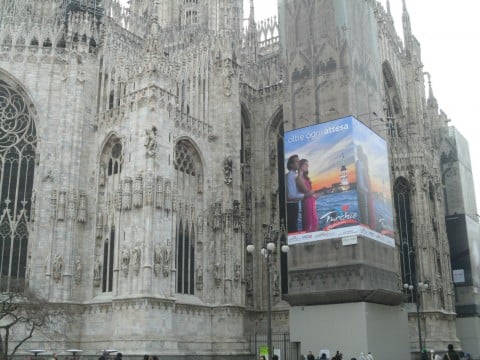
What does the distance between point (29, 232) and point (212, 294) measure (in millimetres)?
11257

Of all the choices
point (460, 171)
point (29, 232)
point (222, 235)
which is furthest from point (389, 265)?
point (460, 171)

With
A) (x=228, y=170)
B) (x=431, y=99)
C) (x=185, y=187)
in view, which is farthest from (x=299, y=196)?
(x=431, y=99)

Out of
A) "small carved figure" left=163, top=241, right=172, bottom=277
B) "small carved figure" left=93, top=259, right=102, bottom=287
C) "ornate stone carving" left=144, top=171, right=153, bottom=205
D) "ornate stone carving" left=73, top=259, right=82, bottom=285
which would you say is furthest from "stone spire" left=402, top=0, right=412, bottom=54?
"ornate stone carving" left=73, top=259, right=82, bottom=285

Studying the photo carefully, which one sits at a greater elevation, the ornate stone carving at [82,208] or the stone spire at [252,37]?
the stone spire at [252,37]

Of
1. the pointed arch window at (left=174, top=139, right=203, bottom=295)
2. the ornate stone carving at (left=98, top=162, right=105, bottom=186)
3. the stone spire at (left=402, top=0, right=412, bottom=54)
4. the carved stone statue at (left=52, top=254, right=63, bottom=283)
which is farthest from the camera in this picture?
the stone spire at (left=402, top=0, right=412, bottom=54)

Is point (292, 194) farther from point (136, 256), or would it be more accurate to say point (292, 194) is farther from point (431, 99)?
point (431, 99)

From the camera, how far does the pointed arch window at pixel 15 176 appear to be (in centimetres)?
3388

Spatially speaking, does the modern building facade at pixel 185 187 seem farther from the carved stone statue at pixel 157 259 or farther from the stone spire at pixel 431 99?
the stone spire at pixel 431 99

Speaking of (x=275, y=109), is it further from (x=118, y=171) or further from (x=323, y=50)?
(x=118, y=171)

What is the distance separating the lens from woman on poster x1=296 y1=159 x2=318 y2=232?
33.7 m

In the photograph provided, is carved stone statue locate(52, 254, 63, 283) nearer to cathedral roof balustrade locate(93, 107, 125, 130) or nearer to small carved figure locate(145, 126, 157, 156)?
small carved figure locate(145, 126, 157, 156)

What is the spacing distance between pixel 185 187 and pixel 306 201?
736cm

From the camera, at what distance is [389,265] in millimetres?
34719

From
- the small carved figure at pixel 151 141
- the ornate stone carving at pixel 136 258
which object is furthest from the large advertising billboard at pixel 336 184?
the ornate stone carving at pixel 136 258
